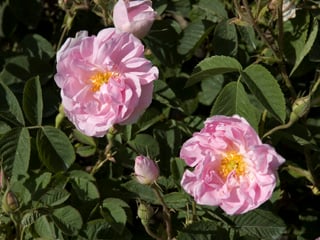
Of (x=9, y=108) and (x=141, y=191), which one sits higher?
(x=9, y=108)

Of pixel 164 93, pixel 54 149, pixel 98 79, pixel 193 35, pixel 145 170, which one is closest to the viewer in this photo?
pixel 145 170

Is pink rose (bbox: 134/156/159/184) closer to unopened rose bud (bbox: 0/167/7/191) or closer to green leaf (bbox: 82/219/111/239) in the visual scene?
green leaf (bbox: 82/219/111/239)

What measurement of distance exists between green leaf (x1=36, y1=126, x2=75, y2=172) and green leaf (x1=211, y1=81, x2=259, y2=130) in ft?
1.08

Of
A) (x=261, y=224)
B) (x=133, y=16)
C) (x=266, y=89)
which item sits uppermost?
(x=133, y=16)

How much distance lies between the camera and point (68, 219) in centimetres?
146

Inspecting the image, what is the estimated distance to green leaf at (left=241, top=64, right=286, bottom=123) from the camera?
1407 millimetres

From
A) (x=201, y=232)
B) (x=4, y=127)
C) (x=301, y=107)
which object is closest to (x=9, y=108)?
(x=4, y=127)

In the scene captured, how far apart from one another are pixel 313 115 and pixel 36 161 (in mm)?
731

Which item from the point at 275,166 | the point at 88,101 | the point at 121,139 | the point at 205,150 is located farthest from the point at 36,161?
the point at 275,166

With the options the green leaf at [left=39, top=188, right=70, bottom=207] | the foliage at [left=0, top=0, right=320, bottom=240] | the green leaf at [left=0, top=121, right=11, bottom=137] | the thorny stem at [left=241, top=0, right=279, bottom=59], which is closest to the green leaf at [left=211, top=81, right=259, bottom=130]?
the foliage at [left=0, top=0, right=320, bottom=240]

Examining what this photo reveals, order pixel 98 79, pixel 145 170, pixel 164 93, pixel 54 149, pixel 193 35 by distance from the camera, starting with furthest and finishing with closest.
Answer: pixel 193 35, pixel 164 93, pixel 54 149, pixel 98 79, pixel 145 170

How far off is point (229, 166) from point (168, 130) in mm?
272

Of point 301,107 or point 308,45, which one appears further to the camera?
point 308,45

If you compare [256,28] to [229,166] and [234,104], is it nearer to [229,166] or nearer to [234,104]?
[234,104]
